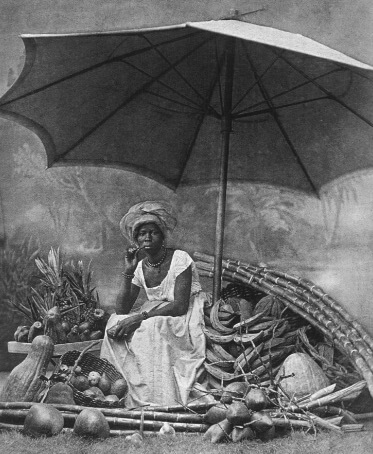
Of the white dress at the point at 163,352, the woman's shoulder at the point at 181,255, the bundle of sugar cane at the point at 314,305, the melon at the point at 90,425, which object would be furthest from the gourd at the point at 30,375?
the bundle of sugar cane at the point at 314,305

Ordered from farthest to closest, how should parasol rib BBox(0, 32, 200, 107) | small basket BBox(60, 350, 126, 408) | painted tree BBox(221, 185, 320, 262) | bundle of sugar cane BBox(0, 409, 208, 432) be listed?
painted tree BBox(221, 185, 320, 262)
parasol rib BBox(0, 32, 200, 107)
small basket BBox(60, 350, 126, 408)
bundle of sugar cane BBox(0, 409, 208, 432)

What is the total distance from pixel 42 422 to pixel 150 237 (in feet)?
5.37

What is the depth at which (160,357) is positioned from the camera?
572 cm

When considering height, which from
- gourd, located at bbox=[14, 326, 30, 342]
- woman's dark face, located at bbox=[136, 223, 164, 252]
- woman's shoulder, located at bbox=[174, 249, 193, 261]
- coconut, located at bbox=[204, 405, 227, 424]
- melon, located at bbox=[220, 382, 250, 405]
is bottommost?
coconut, located at bbox=[204, 405, 227, 424]

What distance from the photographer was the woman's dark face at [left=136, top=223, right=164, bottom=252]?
19.9 ft

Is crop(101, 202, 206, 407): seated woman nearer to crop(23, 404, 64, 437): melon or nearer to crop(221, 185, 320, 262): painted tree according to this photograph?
crop(221, 185, 320, 262): painted tree

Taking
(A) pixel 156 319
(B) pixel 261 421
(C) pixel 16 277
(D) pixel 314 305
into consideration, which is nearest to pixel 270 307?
(D) pixel 314 305

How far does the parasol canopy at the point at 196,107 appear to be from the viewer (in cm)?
587

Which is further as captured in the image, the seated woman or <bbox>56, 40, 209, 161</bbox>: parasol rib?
<bbox>56, 40, 209, 161</bbox>: parasol rib

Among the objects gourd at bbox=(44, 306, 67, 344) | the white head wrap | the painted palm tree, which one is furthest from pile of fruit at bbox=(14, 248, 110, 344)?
the painted palm tree

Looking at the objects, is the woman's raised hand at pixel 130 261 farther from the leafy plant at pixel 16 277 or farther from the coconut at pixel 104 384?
the coconut at pixel 104 384

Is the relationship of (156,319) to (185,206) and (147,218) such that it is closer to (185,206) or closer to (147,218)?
(147,218)

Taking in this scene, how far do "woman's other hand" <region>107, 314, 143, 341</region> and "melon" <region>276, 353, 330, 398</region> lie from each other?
107 cm

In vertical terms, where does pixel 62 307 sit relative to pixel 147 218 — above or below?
below
